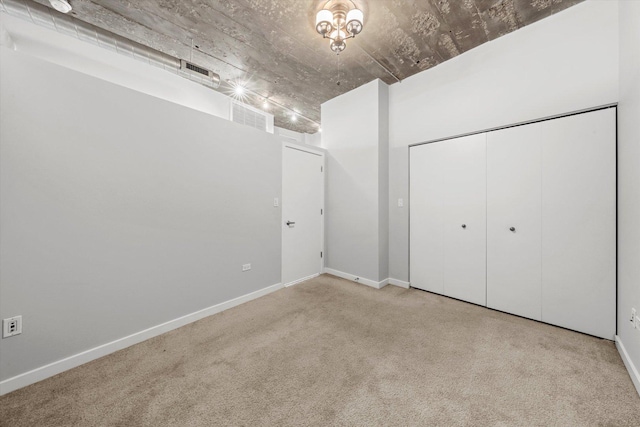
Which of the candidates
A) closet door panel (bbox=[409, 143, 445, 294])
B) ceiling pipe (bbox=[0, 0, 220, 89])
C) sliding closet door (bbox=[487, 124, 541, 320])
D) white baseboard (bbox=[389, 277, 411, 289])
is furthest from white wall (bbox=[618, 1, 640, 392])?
ceiling pipe (bbox=[0, 0, 220, 89])

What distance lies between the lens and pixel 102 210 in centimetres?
192

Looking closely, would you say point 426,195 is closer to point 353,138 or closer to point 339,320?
point 353,138

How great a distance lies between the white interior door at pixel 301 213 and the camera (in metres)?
3.49

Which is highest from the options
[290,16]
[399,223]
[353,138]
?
[290,16]

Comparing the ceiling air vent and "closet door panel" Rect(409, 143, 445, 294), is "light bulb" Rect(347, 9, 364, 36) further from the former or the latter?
the ceiling air vent

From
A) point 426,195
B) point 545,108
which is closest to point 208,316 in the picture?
point 426,195

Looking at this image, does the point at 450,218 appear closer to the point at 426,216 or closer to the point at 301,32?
the point at 426,216

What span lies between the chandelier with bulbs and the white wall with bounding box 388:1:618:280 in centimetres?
157

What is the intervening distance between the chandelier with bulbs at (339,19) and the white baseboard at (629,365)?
133 inches

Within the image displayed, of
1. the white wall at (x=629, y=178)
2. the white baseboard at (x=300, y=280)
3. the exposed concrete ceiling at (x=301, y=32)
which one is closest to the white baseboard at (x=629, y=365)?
the white wall at (x=629, y=178)

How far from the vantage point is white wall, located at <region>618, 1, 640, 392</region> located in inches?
63.6

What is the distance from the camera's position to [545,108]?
2340 millimetres

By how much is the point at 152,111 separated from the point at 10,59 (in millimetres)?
812

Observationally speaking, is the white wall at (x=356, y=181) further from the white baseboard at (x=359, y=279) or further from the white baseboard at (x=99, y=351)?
the white baseboard at (x=99, y=351)
